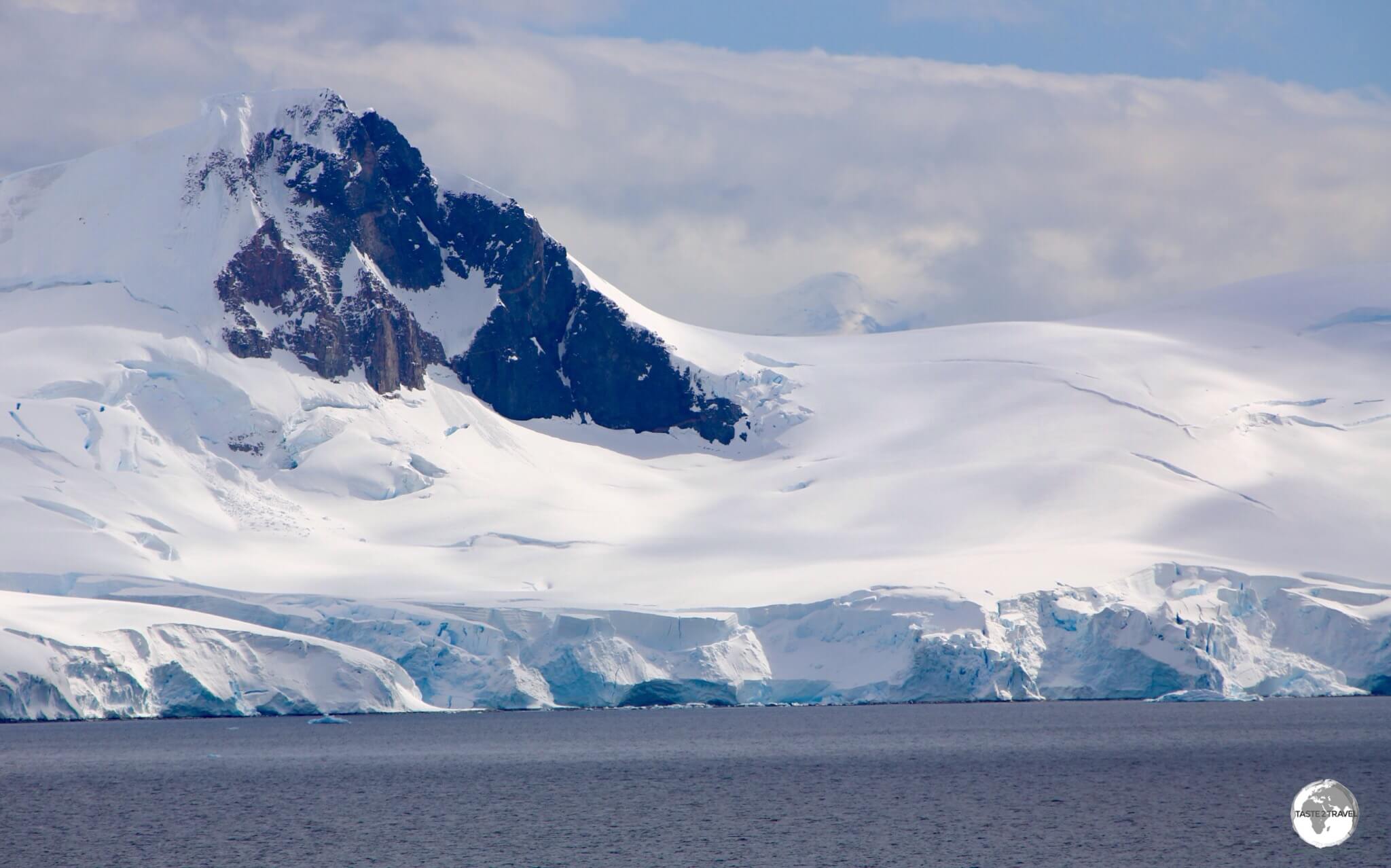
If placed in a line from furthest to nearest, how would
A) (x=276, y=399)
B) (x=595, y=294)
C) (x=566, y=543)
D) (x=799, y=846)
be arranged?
(x=595, y=294), (x=276, y=399), (x=566, y=543), (x=799, y=846)

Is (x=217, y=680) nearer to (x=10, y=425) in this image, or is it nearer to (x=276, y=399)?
(x=10, y=425)

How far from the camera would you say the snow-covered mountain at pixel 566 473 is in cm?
5634

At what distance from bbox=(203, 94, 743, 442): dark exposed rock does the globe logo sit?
4947cm

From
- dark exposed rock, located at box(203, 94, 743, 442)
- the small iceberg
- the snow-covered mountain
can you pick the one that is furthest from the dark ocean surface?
dark exposed rock, located at box(203, 94, 743, 442)

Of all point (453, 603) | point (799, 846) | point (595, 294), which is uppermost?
point (595, 294)

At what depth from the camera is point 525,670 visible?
2207 inches

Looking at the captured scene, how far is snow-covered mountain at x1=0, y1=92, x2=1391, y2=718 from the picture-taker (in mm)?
→ 56344

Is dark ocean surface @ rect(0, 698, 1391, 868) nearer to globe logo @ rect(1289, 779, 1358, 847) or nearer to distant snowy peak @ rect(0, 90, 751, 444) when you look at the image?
globe logo @ rect(1289, 779, 1358, 847)

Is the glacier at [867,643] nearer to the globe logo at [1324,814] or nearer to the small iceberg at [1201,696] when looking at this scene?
the small iceberg at [1201,696]

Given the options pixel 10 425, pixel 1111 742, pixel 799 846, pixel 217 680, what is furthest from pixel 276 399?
pixel 799 846

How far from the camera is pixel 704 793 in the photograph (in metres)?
38.5

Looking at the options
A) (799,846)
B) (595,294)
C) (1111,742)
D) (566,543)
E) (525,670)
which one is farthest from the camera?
(595,294)

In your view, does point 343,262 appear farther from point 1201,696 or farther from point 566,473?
point 1201,696

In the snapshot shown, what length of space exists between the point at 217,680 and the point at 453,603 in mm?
9280
